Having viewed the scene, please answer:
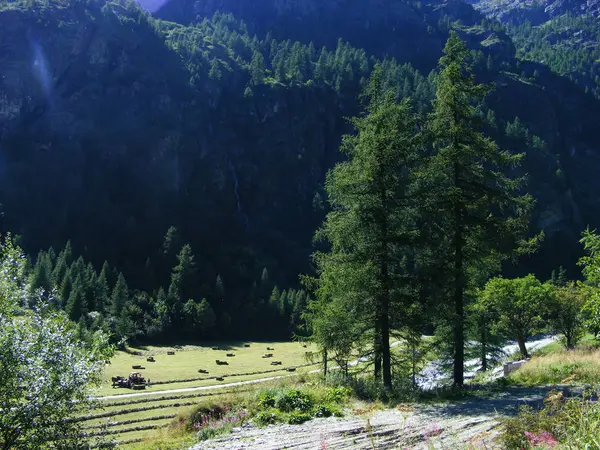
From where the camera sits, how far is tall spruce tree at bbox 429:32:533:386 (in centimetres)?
1858

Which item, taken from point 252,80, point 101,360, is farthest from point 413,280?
point 252,80

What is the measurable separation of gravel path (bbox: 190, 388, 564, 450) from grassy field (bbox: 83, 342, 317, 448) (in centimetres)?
419

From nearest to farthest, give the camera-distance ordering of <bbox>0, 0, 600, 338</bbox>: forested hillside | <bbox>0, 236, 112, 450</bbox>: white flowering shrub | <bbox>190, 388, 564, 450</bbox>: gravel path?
<bbox>190, 388, 564, 450</bbox>: gravel path, <bbox>0, 236, 112, 450</bbox>: white flowering shrub, <bbox>0, 0, 600, 338</bbox>: forested hillside

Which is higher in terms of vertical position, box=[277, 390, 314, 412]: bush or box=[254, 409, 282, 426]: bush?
box=[277, 390, 314, 412]: bush

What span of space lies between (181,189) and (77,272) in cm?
5507

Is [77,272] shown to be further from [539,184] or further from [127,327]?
[539,184]

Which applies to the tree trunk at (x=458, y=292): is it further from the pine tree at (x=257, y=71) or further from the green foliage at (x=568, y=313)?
the pine tree at (x=257, y=71)

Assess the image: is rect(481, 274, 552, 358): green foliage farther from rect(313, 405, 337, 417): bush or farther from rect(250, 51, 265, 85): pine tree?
rect(250, 51, 265, 85): pine tree

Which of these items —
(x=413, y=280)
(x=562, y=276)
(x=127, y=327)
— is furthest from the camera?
(x=562, y=276)

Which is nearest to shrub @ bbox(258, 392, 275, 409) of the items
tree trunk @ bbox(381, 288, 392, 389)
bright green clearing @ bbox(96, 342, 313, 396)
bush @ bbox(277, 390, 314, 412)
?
bush @ bbox(277, 390, 314, 412)

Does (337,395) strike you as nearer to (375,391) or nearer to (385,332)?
(375,391)

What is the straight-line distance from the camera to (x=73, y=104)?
501 ft

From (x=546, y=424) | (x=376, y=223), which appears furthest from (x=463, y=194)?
(x=546, y=424)

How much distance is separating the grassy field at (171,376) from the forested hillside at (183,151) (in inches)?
1340
